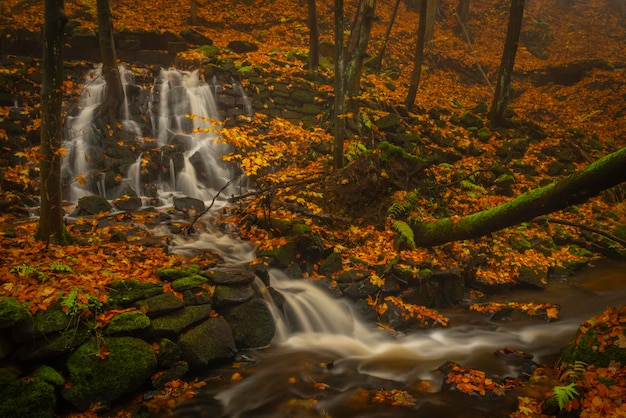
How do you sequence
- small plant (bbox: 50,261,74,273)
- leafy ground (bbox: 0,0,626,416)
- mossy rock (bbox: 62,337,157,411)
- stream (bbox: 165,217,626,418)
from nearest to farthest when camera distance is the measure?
mossy rock (bbox: 62,337,157,411) → stream (bbox: 165,217,626,418) → small plant (bbox: 50,261,74,273) → leafy ground (bbox: 0,0,626,416)

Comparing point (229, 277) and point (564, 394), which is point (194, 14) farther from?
point (564, 394)

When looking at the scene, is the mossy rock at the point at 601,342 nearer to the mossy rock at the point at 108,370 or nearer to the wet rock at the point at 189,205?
the mossy rock at the point at 108,370

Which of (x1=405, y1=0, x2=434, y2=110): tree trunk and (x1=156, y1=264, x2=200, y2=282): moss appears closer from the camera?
(x1=156, y1=264, x2=200, y2=282): moss

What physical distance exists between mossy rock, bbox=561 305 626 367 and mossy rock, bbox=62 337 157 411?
5805 millimetres

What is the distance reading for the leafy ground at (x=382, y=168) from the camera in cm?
635

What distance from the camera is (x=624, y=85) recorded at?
18.5 metres

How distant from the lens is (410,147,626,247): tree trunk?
5.79m

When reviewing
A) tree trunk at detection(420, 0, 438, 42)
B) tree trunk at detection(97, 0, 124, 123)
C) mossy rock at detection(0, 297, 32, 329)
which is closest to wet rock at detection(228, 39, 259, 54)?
tree trunk at detection(97, 0, 124, 123)

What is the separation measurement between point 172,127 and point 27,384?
450 inches

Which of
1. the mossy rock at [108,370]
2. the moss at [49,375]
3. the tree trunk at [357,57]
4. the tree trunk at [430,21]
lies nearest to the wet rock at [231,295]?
the mossy rock at [108,370]

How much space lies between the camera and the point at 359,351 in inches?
272

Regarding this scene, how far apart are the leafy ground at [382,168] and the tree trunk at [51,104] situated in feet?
2.95

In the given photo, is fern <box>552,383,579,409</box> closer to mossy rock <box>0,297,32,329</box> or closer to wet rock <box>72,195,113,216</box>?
mossy rock <box>0,297,32,329</box>

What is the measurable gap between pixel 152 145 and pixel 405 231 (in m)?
9.45
